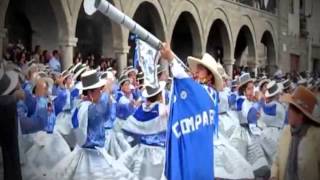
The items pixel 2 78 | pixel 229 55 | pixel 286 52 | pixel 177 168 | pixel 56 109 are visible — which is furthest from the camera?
pixel 286 52

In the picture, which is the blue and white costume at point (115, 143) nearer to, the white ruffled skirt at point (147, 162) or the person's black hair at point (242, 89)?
the white ruffled skirt at point (147, 162)

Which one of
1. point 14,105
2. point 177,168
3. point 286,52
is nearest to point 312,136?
point 177,168

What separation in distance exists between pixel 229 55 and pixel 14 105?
67.4ft

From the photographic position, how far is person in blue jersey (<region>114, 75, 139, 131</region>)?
890cm

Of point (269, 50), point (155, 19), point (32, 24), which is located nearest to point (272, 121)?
point (32, 24)

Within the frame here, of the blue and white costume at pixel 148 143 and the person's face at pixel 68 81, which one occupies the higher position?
the person's face at pixel 68 81

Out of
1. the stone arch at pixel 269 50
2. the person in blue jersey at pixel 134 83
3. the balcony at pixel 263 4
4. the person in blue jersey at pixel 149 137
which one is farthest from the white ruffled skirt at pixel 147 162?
the stone arch at pixel 269 50

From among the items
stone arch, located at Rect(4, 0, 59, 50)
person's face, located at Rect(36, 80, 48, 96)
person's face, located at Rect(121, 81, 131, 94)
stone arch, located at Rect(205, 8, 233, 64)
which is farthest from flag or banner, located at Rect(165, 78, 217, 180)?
stone arch, located at Rect(205, 8, 233, 64)

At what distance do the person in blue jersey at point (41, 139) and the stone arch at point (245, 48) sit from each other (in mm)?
20190

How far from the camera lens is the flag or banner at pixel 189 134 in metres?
4.67

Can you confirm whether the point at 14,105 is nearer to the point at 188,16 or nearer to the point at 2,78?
the point at 2,78

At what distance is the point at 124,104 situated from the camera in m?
9.80

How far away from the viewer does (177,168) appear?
183 inches

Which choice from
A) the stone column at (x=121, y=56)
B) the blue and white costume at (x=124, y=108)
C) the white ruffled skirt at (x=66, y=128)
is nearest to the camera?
the white ruffled skirt at (x=66, y=128)
